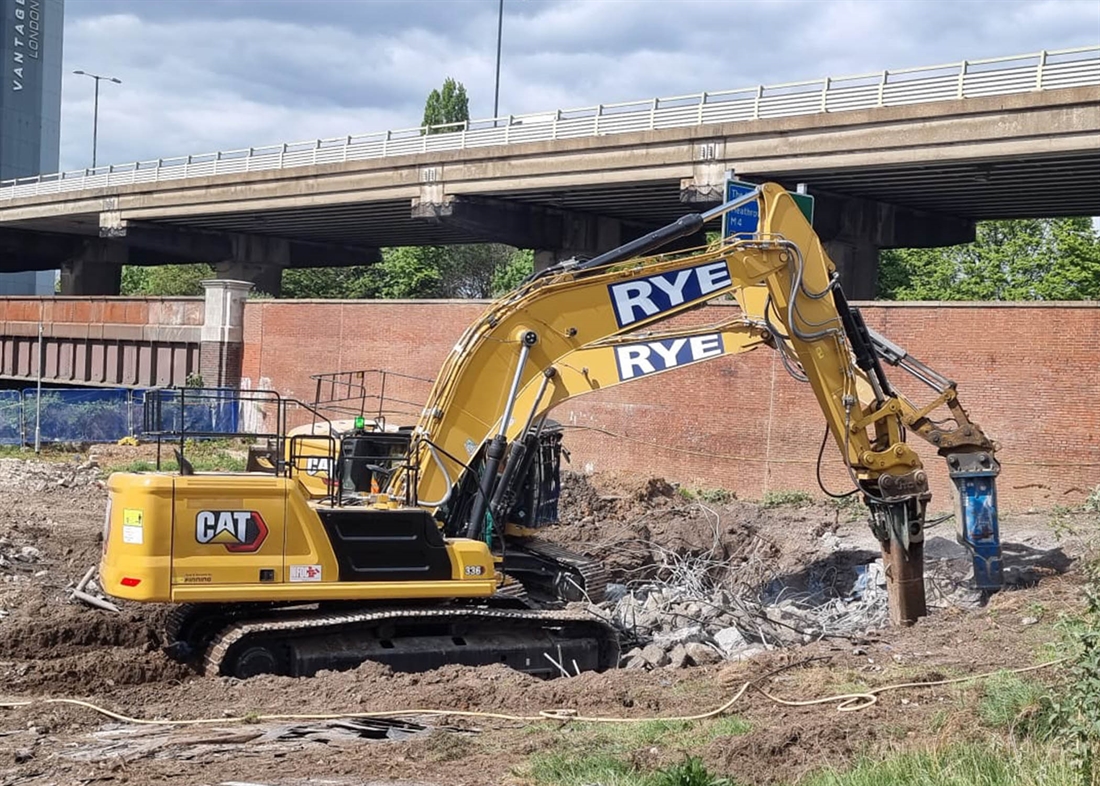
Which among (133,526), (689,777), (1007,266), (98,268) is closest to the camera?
(689,777)

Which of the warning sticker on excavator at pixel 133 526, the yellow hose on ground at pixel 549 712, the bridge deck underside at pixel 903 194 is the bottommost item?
the yellow hose on ground at pixel 549 712

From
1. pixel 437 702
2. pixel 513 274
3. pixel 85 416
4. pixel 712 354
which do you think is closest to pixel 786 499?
pixel 712 354

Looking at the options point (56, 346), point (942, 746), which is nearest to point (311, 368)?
point (56, 346)

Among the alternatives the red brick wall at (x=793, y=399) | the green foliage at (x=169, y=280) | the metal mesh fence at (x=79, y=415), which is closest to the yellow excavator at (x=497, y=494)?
the red brick wall at (x=793, y=399)

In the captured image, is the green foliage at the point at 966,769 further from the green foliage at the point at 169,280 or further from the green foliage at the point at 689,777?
the green foliage at the point at 169,280

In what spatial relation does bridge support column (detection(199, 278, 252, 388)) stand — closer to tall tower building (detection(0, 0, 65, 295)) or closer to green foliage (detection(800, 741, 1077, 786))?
green foliage (detection(800, 741, 1077, 786))

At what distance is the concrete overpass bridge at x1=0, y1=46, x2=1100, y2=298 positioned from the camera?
23188 millimetres

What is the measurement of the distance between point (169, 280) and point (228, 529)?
184ft

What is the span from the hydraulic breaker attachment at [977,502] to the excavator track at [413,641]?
4086 millimetres

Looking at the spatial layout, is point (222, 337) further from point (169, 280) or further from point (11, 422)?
point (169, 280)

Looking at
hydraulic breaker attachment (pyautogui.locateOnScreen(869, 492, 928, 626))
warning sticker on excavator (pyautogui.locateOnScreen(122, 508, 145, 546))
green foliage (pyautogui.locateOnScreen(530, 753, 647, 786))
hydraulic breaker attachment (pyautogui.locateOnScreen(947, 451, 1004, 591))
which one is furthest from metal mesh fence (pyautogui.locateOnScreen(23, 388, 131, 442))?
green foliage (pyautogui.locateOnScreen(530, 753, 647, 786))

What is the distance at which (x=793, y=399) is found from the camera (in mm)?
21578

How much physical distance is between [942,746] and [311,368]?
81.1 ft

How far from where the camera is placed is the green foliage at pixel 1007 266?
119ft
